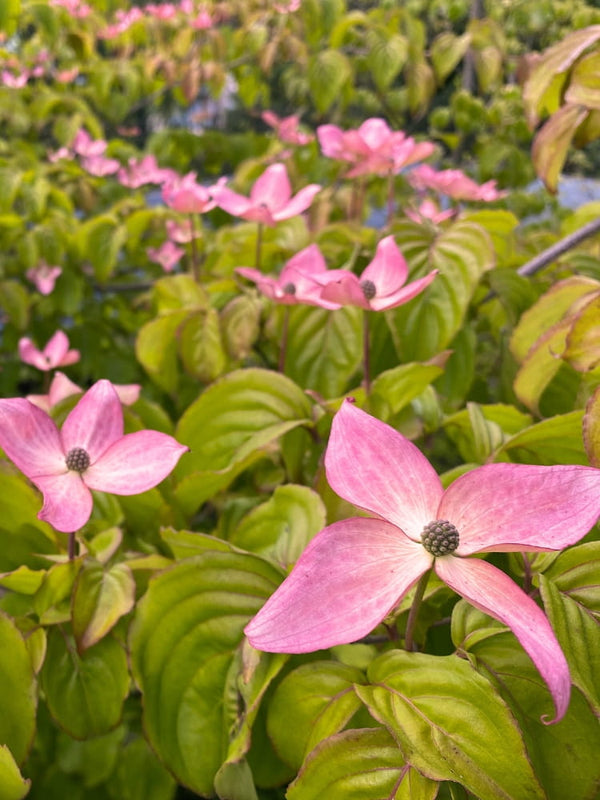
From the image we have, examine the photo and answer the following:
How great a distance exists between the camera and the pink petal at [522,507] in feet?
0.96

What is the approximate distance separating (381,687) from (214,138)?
74.5 inches

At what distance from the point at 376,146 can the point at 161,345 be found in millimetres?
350

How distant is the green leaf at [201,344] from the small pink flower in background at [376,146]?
28 centimetres

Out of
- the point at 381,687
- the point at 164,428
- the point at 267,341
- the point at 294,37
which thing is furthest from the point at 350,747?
the point at 294,37

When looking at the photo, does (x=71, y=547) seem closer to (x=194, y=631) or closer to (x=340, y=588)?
(x=194, y=631)

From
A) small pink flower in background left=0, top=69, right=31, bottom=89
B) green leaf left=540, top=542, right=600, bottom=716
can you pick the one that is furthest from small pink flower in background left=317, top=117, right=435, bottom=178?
small pink flower in background left=0, top=69, right=31, bottom=89

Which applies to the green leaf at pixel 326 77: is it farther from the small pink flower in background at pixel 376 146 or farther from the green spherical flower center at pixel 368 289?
the green spherical flower center at pixel 368 289

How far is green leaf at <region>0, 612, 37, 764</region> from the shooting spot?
0.40 metres

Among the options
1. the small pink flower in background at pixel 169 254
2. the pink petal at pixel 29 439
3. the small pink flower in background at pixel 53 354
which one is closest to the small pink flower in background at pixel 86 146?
the small pink flower in background at pixel 169 254

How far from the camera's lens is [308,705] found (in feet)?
1.27

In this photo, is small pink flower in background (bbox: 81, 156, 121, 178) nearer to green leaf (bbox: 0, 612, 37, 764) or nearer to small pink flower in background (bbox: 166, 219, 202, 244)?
small pink flower in background (bbox: 166, 219, 202, 244)

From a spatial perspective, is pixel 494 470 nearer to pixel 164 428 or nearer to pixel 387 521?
pixel 387 521

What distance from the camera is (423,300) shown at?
0.67 m

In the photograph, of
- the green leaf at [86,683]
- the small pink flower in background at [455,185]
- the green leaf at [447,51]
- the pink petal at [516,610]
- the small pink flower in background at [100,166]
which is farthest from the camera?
the small pink flower in background at [100,166]
